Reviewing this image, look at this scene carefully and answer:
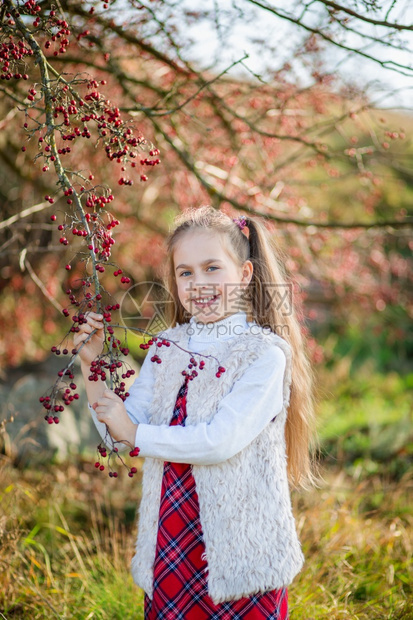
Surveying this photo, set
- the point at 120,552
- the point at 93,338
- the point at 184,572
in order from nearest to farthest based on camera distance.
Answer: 1. the point at 184,572
2. the point at 93,338
3. the point at 120,552

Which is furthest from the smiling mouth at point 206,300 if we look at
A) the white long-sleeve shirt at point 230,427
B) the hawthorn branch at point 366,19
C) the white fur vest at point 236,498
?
the hawthorn branch at point 366,19

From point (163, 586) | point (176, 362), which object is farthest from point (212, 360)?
point (163, 586)

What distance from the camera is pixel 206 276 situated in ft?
6.19

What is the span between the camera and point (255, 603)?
1.75m

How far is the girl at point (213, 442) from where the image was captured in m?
1.70

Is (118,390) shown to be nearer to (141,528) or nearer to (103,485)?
(141,528)

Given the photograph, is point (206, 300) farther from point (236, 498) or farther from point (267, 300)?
point (236, 498)

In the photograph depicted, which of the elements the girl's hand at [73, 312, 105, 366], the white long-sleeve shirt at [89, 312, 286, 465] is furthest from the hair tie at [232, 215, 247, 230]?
the girl's hand at [73, 312, 105, 366]

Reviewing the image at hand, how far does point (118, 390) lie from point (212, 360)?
0.38 meters

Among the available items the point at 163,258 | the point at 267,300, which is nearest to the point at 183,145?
the point at 163,258

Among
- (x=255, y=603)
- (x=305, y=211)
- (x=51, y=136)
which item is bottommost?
(x=255, y=603)

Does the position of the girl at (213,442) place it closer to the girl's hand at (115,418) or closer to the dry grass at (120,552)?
the girl's hand at (115,418)

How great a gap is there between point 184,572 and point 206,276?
0.96 m

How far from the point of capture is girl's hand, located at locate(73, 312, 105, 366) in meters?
1.75
